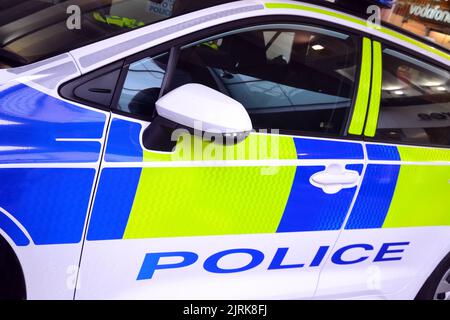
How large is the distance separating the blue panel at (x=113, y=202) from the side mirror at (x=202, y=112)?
0.18 m

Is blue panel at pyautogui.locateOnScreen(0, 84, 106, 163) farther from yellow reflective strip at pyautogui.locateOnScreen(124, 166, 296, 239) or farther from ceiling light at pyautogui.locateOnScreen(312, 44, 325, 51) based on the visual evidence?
ceiling light at pyautogui.locateOnScreen(312, 44, 325, 51)

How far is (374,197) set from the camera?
165 centimetres

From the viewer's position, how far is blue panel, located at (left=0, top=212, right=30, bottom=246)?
121 centimetres

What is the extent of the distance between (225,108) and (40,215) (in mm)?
546

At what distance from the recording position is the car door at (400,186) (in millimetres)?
1661

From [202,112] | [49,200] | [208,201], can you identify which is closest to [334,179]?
[208,201]

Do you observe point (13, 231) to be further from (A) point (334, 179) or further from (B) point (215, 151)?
(A) point (334, 179)

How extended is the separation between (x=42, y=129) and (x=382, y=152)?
3.60ft

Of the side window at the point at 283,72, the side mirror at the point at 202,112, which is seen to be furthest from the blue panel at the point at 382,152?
the side mirror at the point at 202,112

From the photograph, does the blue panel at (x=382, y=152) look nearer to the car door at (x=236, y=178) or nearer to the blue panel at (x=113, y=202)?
the car door at (x=236, y=178)

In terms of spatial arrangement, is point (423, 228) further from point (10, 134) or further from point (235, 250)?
point (10, 134)

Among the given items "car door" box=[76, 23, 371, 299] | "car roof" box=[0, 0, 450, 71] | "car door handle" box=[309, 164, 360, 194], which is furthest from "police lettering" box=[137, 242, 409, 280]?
"car roof" box=[0, 0, 450, 71]

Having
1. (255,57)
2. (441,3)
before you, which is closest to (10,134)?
(255,57)

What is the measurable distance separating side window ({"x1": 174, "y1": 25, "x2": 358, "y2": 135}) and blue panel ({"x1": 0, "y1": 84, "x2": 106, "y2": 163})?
0.31 meters
